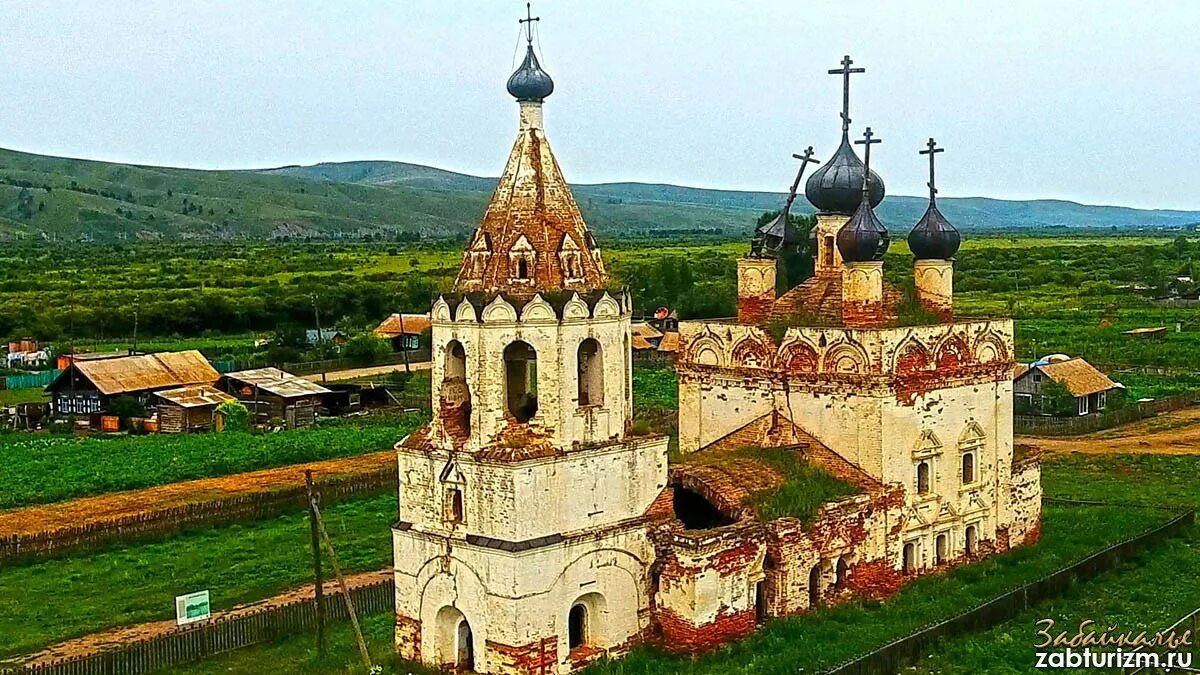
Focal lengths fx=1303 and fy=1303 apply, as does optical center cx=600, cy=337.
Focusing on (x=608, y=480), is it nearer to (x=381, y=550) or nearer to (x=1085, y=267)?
(x=381, y=550)

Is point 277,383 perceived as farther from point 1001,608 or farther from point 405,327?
point 1001,608

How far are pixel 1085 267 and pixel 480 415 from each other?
101419 millimetres

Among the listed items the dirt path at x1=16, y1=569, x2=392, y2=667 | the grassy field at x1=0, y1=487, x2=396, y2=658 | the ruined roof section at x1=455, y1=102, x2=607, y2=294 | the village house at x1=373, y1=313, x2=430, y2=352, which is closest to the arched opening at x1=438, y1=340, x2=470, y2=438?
the ruined roof section at x1=455, y1=102, x2=607, y2=294

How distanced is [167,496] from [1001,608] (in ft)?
73.0

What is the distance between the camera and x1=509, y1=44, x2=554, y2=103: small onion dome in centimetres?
1783

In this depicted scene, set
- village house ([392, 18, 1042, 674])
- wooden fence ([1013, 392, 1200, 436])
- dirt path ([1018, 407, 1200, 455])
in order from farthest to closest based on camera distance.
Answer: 1. wooden fence ([1013, 392, 1200, 436])
2. dirt path ([1018, 407, 1200, 455])
3. village house ([392, 18, 1042, 674])

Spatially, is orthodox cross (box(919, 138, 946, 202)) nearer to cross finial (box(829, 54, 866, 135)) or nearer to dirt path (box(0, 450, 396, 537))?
cross finial (box(829, 54, 866, 135))

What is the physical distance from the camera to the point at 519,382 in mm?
19094

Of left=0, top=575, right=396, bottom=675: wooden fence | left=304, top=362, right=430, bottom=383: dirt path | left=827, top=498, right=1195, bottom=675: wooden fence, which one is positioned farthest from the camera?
left=304, top=362, right=430, bottom=383: dirt path

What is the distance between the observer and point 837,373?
2103 cm

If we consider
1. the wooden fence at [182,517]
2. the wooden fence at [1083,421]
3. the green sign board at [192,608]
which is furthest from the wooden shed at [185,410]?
the wooden fence at [1083,421]

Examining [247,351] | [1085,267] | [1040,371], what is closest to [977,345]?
[1040,371]

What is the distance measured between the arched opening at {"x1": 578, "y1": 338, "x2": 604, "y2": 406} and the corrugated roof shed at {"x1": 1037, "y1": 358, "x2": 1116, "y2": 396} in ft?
99.0

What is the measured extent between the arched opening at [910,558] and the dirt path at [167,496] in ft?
59.7
